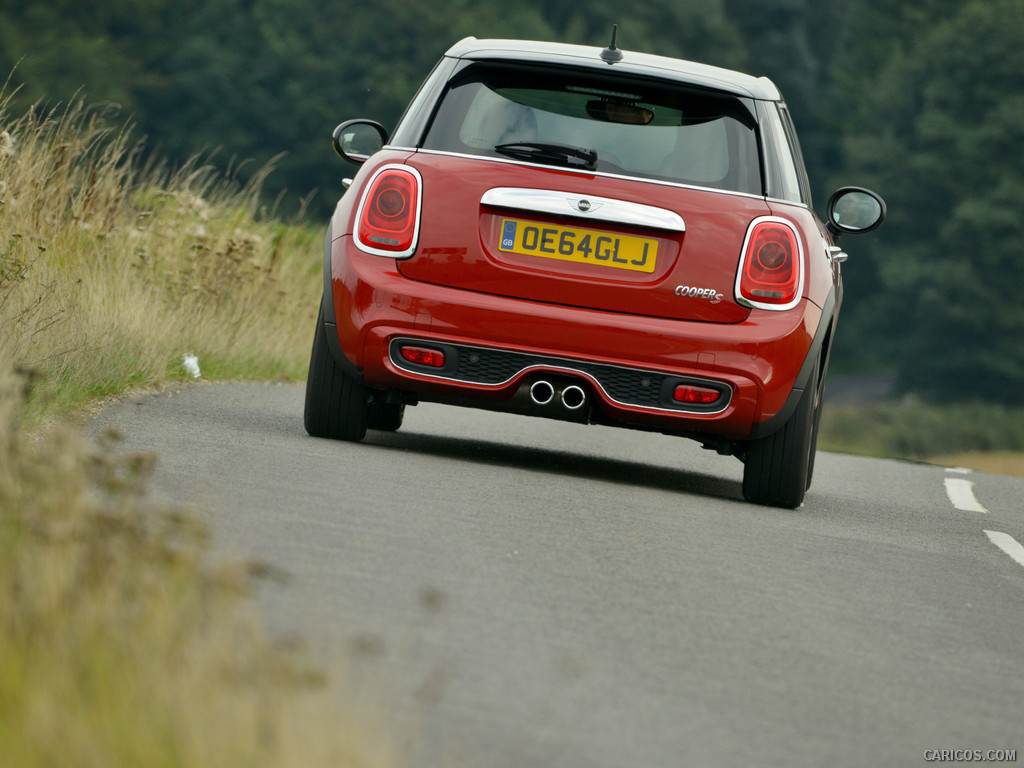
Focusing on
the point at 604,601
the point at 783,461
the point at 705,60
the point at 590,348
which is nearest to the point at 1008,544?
the point at 783,461

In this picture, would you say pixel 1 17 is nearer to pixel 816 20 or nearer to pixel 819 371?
pixel 816 20

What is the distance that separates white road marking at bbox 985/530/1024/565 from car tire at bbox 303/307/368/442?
103 inches

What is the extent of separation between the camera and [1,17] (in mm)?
57625

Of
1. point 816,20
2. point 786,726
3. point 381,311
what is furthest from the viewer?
point 816,20

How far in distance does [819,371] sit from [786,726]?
160 inches

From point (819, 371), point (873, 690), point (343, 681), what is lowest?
point (819, 371)

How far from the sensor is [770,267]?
263 inches

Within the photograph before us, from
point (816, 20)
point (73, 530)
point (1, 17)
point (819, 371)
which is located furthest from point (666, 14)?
point (73, 530)

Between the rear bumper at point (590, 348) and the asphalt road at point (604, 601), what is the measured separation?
36 centimetres

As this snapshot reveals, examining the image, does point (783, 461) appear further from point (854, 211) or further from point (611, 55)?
point (611, 55)

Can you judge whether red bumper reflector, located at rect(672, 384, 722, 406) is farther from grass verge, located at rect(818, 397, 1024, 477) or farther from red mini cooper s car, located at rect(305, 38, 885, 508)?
grass verge, located at rect(818, 397, 1024, 477)

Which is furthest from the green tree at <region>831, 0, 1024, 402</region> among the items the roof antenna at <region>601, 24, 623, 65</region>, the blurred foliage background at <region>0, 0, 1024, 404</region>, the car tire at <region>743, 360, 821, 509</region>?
the roof antenna at <region>601, 24, 623, 65</region>

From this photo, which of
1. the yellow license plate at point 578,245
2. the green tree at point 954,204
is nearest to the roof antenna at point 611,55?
the yellow license plate at point 578,245

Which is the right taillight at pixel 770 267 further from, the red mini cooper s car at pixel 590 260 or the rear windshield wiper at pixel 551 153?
the rear windshield wiper at pixel 551 153
